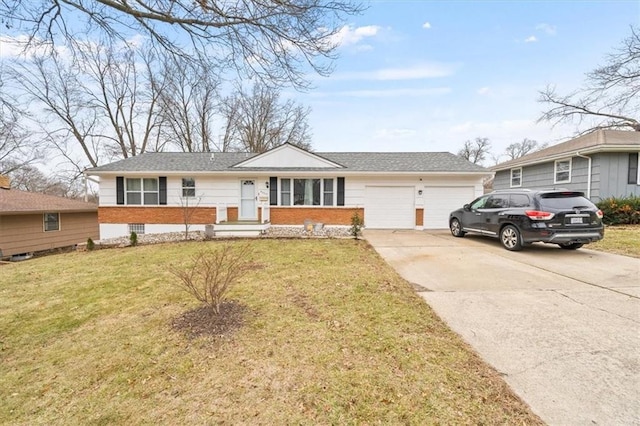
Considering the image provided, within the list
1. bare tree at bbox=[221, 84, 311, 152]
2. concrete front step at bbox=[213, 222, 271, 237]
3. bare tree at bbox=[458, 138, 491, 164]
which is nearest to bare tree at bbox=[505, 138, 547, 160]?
bare tree at bbox=[458, 138, 491, 164]

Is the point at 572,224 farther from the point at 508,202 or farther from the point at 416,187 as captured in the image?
the point at 416,187

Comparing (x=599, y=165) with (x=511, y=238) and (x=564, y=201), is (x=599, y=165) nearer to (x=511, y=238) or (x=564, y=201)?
(x=564, y=201)

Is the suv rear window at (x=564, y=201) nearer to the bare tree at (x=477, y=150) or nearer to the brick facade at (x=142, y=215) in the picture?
the brick facade at (x=142, y=215)

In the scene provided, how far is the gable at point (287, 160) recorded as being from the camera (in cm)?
1250

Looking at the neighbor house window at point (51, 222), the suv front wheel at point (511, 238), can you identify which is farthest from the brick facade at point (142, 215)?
the suv front wheel at point (511, 238)

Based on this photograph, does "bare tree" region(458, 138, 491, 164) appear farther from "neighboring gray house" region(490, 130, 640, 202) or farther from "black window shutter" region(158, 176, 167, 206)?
"black window shutter" region(158, 176, 167, 206)

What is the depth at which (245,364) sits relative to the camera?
271 centimetres

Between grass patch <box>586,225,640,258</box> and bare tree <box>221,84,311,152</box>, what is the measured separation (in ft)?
72.0

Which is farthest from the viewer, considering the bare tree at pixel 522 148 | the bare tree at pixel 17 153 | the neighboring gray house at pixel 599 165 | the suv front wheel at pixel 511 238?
the bare tree at pixel 522 148

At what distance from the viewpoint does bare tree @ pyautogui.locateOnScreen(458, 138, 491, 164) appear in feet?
137

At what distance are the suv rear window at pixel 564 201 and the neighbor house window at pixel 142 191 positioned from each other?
1438 cm

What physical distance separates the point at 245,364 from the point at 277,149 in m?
10.8

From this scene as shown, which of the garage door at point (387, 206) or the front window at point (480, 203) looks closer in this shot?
the front window at point (480, 203)

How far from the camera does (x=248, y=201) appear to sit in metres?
13.1
